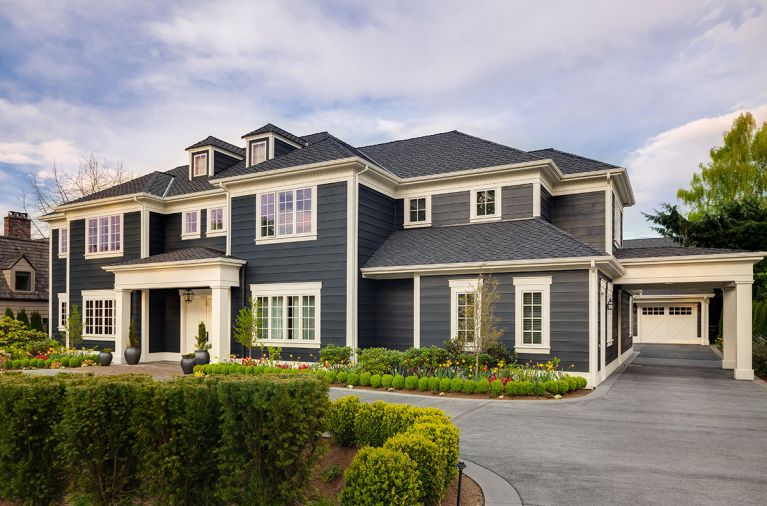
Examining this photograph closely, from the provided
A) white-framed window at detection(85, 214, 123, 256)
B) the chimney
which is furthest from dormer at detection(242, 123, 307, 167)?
the chimney

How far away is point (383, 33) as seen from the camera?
1409 cm

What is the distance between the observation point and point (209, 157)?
20922 mm

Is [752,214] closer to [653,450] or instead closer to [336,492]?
[653,450]

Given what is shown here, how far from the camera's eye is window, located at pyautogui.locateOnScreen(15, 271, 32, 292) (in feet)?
94.4

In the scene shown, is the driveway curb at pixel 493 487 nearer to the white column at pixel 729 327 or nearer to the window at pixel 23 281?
the white column at pixel 729 327

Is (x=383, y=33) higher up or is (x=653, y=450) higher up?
(x=383, y=33)

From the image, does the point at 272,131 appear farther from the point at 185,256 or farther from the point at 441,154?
the point at 441,154

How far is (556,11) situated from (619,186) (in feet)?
22.0

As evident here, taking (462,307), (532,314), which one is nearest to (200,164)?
(462,307)

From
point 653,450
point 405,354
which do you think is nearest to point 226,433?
point 653,450

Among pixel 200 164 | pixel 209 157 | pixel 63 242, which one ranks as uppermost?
pixel 209 157

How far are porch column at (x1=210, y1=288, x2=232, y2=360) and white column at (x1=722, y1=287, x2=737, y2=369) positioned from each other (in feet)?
53.8

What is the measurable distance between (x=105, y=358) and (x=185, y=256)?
467cm

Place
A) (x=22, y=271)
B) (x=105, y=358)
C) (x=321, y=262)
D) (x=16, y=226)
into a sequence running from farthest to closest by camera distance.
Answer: (x=16, y=226)
(x=22, y=271)
(x=105, y=358)
(x=321, y=262)
